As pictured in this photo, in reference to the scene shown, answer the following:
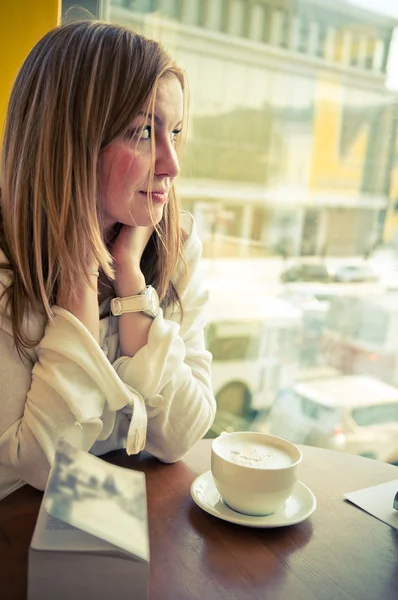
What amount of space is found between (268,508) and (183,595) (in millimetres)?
192

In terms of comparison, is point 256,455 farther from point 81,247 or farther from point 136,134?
point 136,134

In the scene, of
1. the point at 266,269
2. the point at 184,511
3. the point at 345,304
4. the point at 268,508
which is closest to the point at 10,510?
the point at 184,511

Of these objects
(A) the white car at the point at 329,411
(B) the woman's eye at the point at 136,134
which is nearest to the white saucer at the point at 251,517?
(B) the woman's eye at the point at 136,134

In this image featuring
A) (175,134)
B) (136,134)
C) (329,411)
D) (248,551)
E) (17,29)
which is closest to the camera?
(248,551)

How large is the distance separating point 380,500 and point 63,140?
2.48 ft

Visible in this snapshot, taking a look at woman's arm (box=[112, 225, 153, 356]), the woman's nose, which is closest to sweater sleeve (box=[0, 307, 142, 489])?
woman's arm (box=[112, 225, 153, 356])

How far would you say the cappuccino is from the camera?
85 centimetres

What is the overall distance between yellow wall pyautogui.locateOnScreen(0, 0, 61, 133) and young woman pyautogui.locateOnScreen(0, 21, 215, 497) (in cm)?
40

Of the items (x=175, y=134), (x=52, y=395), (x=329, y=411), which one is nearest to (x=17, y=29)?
(x=175, y=134)

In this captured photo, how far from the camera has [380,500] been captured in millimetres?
919

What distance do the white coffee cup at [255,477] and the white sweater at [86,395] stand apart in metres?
0.17

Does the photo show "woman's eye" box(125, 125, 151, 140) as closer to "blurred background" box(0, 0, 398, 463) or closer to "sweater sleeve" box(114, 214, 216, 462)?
"sweater sleeve" box(114, 214, 216, 462)

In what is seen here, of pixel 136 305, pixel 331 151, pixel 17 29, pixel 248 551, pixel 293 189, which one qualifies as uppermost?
pixel 17 29

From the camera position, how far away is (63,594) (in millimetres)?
620
